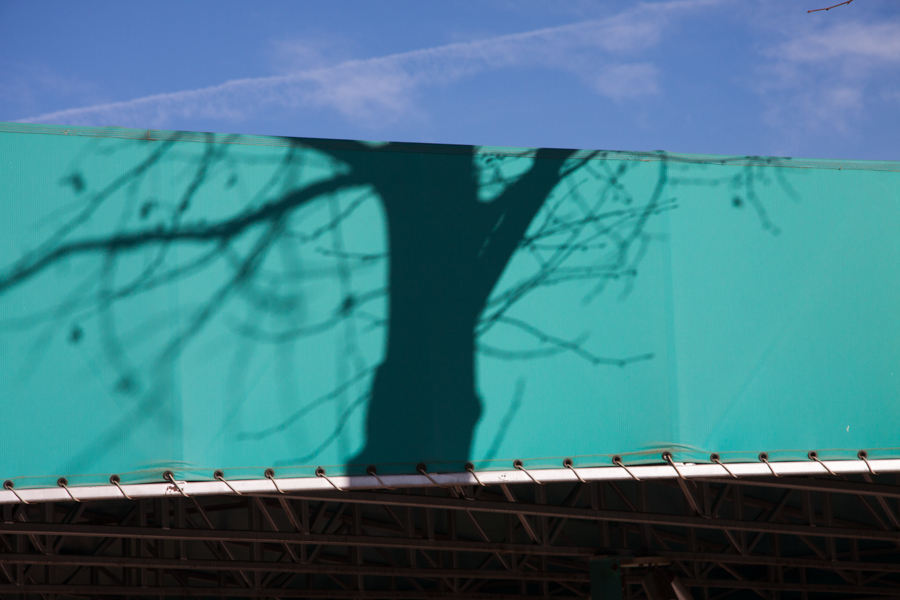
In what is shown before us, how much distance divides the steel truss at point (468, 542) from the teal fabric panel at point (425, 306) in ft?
9.78

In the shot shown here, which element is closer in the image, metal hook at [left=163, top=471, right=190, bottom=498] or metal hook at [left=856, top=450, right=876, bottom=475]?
metal hook at [left=163, top=471, right=190, bottom=498]

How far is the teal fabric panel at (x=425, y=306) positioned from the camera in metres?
7.45

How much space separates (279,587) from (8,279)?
14068 mm

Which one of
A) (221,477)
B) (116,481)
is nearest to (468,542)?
(221,477)

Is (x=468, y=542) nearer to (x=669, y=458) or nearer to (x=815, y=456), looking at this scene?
(x=669, y=458)

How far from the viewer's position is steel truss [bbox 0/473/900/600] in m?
12.8

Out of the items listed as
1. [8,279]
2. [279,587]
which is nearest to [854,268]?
[8,279]

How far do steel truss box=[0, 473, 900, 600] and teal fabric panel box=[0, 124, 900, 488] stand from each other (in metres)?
2.98

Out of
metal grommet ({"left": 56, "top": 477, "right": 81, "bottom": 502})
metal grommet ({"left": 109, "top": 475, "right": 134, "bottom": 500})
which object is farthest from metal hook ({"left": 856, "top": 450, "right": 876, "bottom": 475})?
metal grommet ({"left": 56, "top": 477, "right": 81, "bottom": 502})

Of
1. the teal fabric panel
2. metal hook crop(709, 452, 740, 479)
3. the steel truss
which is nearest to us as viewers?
the teal fabric panel

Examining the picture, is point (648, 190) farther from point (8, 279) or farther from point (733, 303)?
point (8, 279)

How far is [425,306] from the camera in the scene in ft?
26.4

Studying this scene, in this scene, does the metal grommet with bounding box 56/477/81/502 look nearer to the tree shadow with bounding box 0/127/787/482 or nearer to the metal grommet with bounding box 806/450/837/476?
the tree shadow with bounding box 0/127/787/482

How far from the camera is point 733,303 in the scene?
8.45 meters
